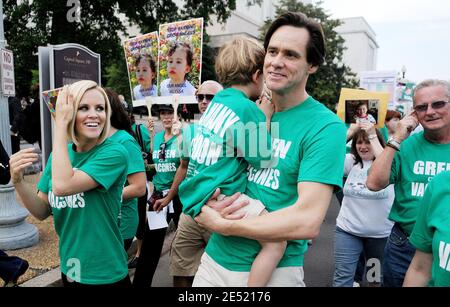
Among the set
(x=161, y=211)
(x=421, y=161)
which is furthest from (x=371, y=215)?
(x=161, y=211)

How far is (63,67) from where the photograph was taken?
495cm

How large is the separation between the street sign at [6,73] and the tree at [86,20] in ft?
37.0

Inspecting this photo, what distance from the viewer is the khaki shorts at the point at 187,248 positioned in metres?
3.47

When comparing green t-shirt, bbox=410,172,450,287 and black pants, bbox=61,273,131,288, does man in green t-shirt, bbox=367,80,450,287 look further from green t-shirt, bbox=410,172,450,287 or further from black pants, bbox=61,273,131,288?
black pants, bbox=61,273,131,288

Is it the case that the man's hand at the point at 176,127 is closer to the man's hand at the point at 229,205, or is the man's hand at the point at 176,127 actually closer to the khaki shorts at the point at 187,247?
the khaki shorts at the point at 187,247

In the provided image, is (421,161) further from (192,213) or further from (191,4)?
(191,4)

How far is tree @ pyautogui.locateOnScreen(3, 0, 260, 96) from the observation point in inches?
659

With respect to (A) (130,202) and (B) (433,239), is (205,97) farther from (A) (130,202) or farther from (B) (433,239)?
(B) (433,239)

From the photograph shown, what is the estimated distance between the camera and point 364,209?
12.0 feet

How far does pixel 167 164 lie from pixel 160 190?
0.31m

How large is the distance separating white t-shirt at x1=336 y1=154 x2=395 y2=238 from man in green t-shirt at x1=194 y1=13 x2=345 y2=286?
1.95 m

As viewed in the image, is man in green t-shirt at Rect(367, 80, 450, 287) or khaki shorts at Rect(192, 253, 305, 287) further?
man in green t-shirt at Rect(367, 80, 450, 287)

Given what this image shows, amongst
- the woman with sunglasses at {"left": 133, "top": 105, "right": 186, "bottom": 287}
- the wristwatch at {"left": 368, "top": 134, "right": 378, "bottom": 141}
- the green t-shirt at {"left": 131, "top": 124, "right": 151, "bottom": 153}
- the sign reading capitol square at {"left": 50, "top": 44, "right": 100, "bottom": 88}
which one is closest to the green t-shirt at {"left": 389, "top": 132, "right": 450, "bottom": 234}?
the wristwatch at {"left": 368, "top": 134, "right": 378, "bottom": 141}
